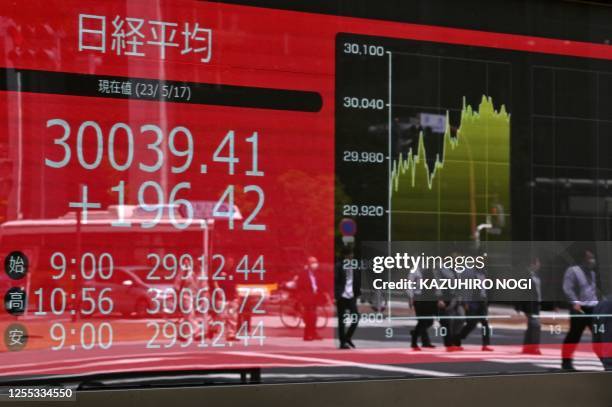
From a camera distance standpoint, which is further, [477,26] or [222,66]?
[477,26]

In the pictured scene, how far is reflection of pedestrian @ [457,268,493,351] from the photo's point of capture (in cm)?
670

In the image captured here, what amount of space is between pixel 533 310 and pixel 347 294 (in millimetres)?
1544

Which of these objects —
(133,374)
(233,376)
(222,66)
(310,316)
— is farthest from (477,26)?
(133,374)

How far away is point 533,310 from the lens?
689 centimetres

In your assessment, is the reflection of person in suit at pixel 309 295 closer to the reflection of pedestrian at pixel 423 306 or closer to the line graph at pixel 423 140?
the line graph at pixel 423 140

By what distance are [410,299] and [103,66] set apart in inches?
108

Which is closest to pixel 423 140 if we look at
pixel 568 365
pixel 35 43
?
pixel 568 365

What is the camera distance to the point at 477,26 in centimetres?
690

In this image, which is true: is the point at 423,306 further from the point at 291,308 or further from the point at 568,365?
the point at 568,365

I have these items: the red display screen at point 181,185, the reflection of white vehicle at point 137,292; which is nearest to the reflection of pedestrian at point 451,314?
the red display screen at point 181,185

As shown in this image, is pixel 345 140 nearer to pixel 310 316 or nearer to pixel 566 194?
pixel 310 316

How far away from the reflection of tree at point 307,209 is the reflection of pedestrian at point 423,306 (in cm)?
77

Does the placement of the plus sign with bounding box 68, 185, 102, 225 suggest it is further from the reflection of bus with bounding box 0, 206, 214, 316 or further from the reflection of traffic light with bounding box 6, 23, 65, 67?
the reflection of traffic light with bounding box 6, 23, 65, 67

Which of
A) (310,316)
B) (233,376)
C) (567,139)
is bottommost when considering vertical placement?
(233,376)
